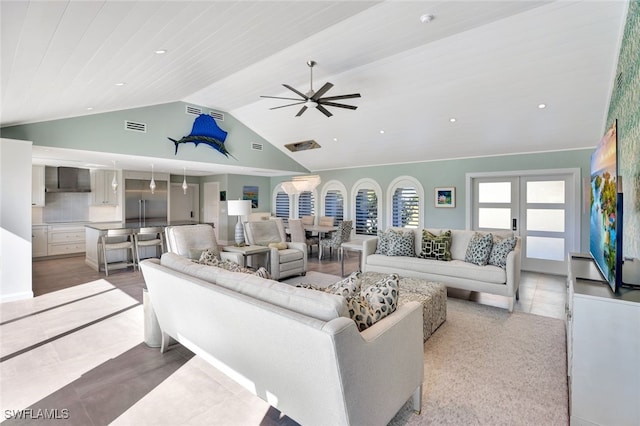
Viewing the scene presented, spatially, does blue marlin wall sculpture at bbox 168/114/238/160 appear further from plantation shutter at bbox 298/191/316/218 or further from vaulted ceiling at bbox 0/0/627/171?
plantation shutter at bbox 298/191/316/218

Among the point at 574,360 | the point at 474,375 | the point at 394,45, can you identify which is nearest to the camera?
the point at 574,360

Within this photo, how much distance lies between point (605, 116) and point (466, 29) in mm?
2929

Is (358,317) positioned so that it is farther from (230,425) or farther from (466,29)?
(466,29)

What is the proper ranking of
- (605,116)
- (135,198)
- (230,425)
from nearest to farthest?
1. (230,425)
2. (605,116)
3. (135,198)

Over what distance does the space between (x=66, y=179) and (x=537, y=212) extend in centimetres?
1130

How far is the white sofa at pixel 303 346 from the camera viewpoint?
4.51 ft

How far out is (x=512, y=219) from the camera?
6504 mm

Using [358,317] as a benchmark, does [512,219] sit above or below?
above

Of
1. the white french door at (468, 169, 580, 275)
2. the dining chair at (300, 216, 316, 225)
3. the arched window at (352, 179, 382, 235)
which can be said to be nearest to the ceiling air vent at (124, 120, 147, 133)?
the dining chair at (300, 216, 316, 225)

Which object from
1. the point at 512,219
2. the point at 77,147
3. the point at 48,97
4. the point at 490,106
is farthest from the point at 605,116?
the point at 77,147

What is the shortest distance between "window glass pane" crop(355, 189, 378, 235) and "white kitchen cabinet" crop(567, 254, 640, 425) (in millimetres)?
6957

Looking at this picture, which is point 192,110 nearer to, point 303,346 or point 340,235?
point 340,235

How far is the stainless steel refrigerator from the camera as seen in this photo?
8.92 meters

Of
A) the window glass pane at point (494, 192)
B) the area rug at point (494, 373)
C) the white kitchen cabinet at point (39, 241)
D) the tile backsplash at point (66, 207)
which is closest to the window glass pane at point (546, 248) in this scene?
the window glass pane at point (494, 192)
